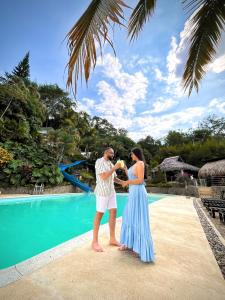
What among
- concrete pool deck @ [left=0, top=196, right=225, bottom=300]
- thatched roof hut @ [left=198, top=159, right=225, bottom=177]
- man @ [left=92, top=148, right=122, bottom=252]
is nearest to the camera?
concrete pool deck @ [left=0, top=196, right=225, bottom=300]

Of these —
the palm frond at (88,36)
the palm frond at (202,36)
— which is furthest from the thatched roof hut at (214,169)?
the palm frond at (88,36)

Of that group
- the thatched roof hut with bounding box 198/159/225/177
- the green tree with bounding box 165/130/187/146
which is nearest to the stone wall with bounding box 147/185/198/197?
the thatched roof hut with bounding box 198/159/225/177

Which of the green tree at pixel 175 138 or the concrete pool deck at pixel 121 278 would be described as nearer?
the concrete pool deck at pixel 121 278

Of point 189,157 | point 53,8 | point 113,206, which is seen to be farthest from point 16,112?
point 189,157

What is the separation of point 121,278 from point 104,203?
0.97 m

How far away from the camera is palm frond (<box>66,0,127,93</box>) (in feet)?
4.23

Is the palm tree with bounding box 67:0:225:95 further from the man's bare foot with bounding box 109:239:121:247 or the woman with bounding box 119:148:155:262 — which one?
the man's bare foot with bounding box 109:239:121:247

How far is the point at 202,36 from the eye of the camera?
221cm

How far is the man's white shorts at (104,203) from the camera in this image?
253cm

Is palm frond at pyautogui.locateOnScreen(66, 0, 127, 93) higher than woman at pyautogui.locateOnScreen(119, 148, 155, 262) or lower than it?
higher

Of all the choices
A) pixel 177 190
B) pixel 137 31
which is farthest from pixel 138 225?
pixel 177 190

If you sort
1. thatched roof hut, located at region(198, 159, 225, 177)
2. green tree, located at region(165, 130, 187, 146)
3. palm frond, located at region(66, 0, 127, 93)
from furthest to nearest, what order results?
green tree, located at region(165, 130, 187, 146), thatched roof hut, located at region(198, 159, 225, 177), palm frond, located at region(66, 0, 127, 93)

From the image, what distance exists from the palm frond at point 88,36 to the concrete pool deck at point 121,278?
1662mm

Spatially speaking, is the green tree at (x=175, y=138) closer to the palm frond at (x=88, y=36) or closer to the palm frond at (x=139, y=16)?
the palm frond at (x=139, y=16)
